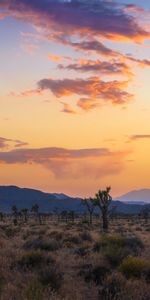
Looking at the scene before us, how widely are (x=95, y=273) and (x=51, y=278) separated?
7.36 feet

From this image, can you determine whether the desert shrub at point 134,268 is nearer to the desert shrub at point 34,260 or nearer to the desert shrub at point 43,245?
the desert shrub at point 34,260

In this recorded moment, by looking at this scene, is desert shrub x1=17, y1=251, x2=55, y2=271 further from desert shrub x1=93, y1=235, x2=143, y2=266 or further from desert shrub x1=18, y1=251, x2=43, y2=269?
desert shrub x1=93, y1=235, x2=143, y2=266

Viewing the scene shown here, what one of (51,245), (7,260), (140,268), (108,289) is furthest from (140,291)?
(51,245)

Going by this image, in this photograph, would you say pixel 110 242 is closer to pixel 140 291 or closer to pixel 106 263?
pixel 106 263

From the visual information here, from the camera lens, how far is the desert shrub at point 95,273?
1298 centimetres

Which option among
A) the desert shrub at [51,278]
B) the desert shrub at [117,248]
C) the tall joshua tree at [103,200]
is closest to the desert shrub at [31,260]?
the desert shrub at [51,278]

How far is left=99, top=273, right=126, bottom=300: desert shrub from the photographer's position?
10305mm

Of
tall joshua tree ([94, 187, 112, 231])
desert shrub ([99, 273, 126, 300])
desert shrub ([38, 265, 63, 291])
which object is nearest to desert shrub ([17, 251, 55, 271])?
desert shrub ([38, 265, 63, 291])

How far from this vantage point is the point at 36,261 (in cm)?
1505

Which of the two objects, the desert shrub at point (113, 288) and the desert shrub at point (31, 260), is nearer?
the desert shrub at point (113, 288)

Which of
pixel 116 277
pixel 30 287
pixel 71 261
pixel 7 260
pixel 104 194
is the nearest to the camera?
pixel 30 287

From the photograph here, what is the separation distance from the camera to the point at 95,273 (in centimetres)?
1360

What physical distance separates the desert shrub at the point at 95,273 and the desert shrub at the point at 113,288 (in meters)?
0.80

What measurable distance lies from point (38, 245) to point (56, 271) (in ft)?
26.3
